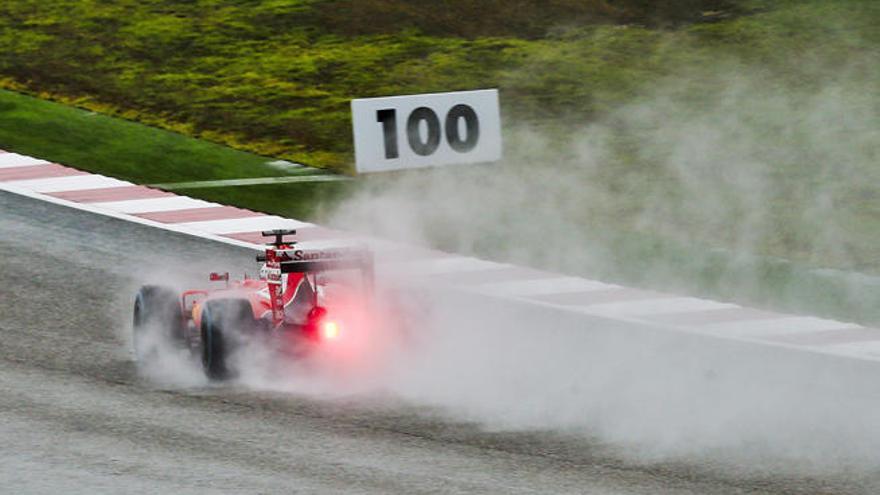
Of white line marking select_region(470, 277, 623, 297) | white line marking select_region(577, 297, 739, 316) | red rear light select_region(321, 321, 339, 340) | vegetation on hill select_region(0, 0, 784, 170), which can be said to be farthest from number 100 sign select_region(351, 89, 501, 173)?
vegetation on hill select_region(0, 0, 784, 170)

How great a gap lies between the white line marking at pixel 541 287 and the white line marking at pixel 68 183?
4715 millimetres

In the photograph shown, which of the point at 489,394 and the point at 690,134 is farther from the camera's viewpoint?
the point at 690,134

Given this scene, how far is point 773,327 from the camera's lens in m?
14.0

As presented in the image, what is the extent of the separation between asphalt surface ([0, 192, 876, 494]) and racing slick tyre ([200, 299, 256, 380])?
10.0 inches

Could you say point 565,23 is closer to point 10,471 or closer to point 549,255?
point 549,255

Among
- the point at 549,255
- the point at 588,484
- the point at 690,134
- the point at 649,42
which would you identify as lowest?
the point at 588,484

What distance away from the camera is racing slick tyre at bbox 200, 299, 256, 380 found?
38.6 ft

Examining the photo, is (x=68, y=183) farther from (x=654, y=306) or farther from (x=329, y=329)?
(x=329, y=329)

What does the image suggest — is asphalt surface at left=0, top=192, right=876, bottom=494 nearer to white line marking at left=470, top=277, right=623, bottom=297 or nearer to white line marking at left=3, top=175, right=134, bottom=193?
white line marking at left=470, top=277, right=623, bottom=297

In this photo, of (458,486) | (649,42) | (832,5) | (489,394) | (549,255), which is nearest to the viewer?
(458,486)

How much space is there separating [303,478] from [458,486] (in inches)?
34.7

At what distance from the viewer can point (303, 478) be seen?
1016 cm

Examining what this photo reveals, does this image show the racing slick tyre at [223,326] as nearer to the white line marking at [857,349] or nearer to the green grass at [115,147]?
the white line marking at [857,349]

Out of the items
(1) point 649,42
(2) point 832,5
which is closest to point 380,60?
(1) point 649,42
